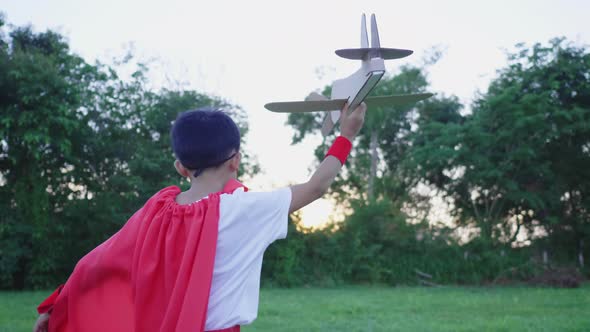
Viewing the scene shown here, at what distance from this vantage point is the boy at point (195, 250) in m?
1.75

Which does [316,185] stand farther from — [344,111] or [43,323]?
[43,323]

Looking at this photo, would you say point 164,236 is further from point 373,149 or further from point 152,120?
point 373,149

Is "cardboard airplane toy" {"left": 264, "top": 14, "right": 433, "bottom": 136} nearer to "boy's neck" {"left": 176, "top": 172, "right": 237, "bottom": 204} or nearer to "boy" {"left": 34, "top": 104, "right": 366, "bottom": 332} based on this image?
"boy" {"left": 34, "top": 104, "right": 366, "bottom": 332}

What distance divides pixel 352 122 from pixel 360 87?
5.1 inches

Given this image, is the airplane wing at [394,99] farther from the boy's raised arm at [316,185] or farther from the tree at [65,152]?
the tree at [65,152]

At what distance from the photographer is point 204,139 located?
71.9 inches

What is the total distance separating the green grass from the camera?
746cm

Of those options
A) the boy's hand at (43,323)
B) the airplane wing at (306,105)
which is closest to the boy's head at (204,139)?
the airplane wing at (306,105)

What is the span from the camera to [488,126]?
1794cm

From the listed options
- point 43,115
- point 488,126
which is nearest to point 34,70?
point 43,115

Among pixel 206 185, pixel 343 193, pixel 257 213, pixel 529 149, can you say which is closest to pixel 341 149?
pixel 257 213

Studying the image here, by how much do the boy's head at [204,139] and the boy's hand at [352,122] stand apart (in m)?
0.35

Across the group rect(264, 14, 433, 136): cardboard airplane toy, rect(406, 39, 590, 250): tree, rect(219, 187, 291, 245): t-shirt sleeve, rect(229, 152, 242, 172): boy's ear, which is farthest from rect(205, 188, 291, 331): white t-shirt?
rect(406, 39, 590, 250): tree

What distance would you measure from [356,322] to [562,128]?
1253 centimetres
